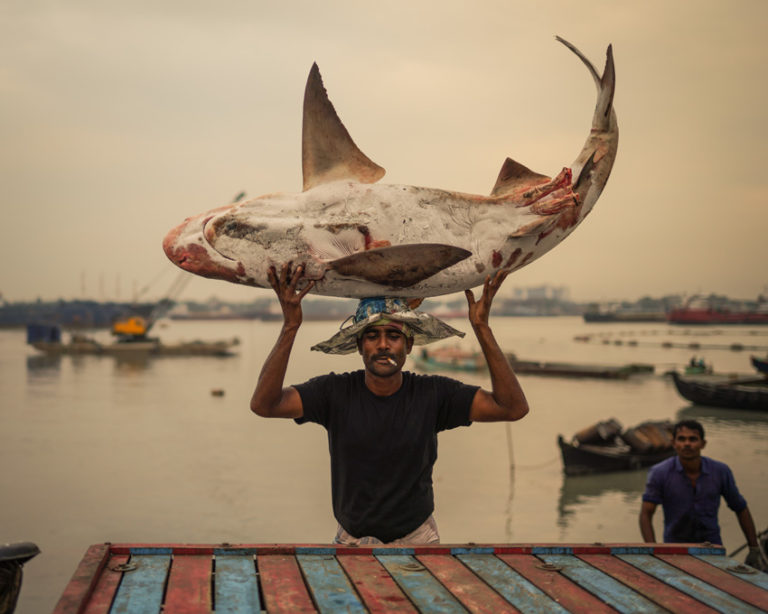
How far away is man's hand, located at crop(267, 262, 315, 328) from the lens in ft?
10.3

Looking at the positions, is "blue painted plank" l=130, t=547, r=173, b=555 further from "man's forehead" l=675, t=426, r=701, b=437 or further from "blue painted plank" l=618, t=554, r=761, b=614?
"man's forehead" l=675, t=426, r=701, b=437

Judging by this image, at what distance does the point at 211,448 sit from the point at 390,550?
19282 mm

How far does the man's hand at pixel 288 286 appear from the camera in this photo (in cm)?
313

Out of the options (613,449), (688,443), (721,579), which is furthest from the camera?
(613,449)

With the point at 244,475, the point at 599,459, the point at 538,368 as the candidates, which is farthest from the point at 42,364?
the point at 599,459

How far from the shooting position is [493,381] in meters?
3.39

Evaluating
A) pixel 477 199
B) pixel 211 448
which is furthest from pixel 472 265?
pixel 211 448

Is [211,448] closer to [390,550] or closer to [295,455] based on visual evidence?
[295,455]

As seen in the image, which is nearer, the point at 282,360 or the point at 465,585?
the point at 465,585

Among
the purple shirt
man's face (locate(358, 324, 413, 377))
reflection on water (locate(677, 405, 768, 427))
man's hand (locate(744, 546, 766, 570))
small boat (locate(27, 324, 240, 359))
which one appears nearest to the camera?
man's face (locate(358, 324, 413, 377))

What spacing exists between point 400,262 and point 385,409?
0.74 m

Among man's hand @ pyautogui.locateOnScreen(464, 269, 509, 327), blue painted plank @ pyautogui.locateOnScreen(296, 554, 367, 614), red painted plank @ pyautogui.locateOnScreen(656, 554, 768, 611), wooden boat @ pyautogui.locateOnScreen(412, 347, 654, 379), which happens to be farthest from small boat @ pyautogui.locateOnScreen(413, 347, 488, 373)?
blue painted plank @ pyautogui.locateOnScreen(296, 554, 367, 614)

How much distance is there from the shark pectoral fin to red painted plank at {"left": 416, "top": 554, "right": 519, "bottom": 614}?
1111 millimetres

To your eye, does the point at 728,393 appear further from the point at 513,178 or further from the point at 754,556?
the point at 513,178
